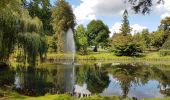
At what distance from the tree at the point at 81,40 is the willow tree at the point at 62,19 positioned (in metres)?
6.90

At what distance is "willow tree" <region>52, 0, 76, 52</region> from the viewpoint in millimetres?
92062

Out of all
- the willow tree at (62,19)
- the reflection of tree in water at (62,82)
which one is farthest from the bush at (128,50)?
the reflection of tree in water at (62,82)

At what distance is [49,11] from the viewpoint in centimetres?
9731

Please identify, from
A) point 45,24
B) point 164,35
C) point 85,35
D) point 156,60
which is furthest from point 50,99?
point 85,35

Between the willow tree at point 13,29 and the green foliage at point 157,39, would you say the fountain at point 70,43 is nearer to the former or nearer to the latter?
the green foliage at point 157,39

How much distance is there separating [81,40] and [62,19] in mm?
12342

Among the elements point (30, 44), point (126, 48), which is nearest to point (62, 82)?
point (30, 44)

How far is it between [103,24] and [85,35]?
9593 millimetres

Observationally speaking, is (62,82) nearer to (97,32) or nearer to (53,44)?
(53,44)

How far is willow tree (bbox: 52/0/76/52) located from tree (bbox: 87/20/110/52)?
822 inches

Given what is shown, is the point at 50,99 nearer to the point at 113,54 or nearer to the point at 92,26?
the point at 113,54

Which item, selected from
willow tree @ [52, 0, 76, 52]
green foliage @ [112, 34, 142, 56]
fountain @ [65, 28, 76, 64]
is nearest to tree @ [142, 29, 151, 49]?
green foliage @ [112, 34, 142, 56]

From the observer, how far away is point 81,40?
336 ft

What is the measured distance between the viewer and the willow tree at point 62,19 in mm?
92062
